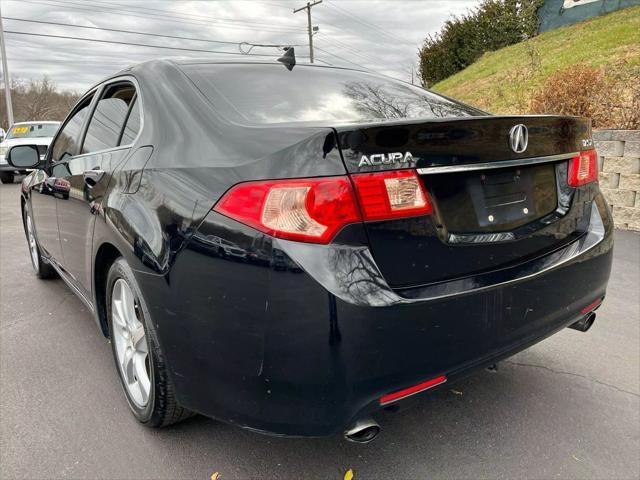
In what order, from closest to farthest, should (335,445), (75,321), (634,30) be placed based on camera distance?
(335,445) → (75,321) → (634,30)

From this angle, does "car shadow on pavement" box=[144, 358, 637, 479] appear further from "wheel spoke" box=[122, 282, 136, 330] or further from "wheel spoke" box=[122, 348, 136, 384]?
"wheel spoke" box=[122, 282, 136, 330]

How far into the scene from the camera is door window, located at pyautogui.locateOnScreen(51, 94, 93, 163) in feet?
11.2

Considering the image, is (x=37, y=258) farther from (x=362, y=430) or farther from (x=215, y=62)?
(x=362, y=430)

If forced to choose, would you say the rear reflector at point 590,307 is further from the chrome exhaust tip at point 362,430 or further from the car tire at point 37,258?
the car tire at point 37,258

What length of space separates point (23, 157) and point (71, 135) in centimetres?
57

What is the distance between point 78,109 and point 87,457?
2.37m

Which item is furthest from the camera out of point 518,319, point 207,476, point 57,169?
point 57,169

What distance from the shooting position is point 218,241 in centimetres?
173

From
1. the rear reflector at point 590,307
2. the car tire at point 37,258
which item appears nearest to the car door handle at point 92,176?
the car tire at point 37,258

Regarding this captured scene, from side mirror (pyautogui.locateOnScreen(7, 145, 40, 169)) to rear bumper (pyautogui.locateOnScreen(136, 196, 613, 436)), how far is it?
255 centimetres

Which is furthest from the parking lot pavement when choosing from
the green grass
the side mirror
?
the green grass

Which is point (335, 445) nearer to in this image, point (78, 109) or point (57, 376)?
point (57, 376)

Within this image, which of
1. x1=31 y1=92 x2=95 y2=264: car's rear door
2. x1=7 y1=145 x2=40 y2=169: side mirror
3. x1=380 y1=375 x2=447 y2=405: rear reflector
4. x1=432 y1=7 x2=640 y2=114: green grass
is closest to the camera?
x1=380 y1=375 x2=447 y2=405: rear reflector

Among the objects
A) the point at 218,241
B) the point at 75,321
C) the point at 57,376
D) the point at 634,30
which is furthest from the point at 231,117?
the point at 634,30
